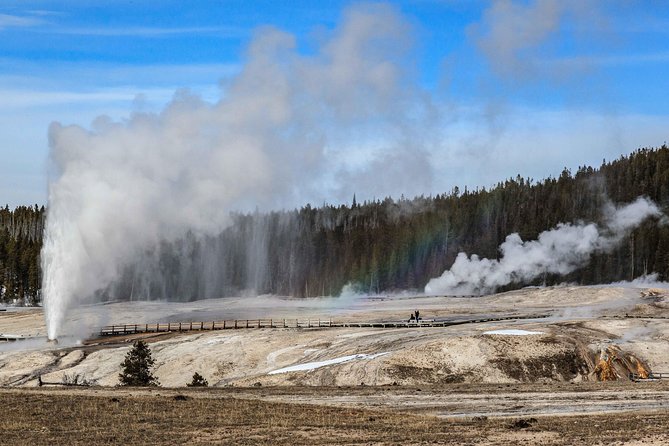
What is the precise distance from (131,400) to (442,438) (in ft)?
54.4

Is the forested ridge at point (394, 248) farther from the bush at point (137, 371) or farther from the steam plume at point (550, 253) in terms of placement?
the bush at point (137, 371)

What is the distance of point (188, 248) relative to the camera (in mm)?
169000

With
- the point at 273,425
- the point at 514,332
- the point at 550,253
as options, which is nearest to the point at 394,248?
the point at 550,253

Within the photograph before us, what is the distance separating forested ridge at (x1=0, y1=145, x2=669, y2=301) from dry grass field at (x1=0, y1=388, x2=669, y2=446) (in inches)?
4366

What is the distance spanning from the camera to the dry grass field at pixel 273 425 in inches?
1202

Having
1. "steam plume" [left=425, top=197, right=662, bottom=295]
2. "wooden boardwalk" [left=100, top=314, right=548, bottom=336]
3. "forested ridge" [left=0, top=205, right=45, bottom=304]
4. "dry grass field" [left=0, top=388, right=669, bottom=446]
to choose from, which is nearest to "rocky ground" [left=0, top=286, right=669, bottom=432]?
"dry grass field" [left=0, top=388, right=669, bottom=446]

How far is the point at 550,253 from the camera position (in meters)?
152

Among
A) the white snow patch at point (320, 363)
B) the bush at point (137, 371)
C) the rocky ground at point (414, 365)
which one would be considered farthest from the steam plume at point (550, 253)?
the bush at point (137, 371)

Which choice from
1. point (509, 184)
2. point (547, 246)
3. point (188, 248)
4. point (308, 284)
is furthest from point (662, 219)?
point (188, 248)

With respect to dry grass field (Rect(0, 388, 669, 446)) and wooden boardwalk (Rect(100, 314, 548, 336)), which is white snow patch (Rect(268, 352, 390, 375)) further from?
wooden boardwalk (Rect(100, 314, 548, 336))

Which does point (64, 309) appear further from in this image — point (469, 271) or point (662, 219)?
point (662, 219)

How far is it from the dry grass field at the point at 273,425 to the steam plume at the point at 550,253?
11510 cm

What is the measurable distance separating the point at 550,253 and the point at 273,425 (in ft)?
405

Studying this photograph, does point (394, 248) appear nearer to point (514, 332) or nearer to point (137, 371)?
point (514, 332)
